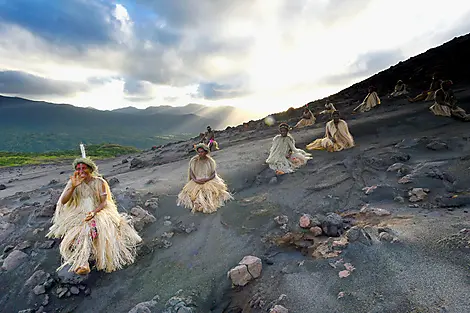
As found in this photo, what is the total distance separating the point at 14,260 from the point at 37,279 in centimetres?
82

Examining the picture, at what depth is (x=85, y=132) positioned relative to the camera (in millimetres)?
115062

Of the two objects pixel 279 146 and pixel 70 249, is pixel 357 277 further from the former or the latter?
pixel 279 146

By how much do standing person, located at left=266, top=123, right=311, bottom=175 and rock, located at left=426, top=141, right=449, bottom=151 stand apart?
Answer: 3112 millimetres

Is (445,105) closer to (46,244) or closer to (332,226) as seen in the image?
(332,226)

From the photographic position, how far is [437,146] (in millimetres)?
7406

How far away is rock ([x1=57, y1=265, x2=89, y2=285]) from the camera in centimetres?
433

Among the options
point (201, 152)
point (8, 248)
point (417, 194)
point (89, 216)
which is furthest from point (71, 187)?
point (417, 194)

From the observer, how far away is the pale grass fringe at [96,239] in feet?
14.6

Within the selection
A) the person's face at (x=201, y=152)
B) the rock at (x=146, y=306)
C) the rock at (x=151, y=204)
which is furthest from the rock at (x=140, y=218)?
the rock at (x=146, y=306)

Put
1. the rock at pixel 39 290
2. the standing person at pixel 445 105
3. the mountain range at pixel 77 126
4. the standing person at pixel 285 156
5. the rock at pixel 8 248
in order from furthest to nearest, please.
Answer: the mountain range at pixel 77 126
the standing person at pixel 445 105
the standing person at pixel 285 156
the rock at pixel 8 248
the rock at pixel 39 290

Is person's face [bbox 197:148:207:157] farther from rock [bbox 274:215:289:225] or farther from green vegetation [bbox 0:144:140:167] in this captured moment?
green vegetation [bbox 0:144:140:167]

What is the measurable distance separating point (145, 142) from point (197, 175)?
10011 cm

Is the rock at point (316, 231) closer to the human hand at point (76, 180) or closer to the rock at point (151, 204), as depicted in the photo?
the rock at point (151, 204)

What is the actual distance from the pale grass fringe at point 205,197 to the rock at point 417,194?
142 inches
